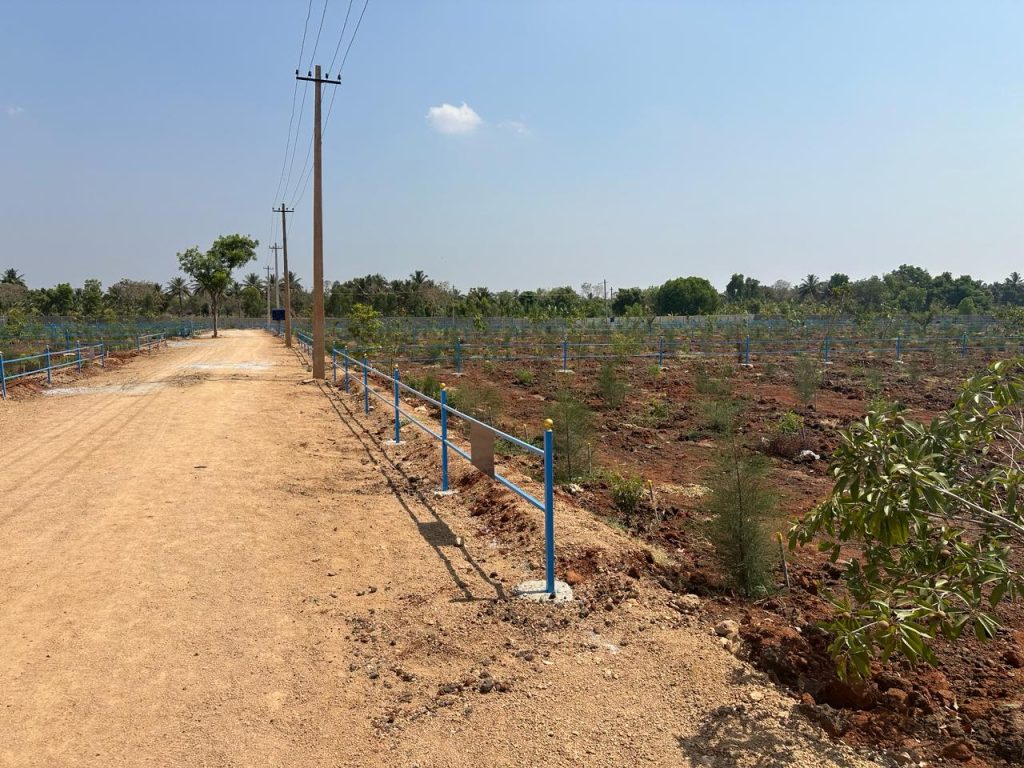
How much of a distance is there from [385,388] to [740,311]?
51.9 meters

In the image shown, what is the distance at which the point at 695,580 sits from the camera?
18.5 feet

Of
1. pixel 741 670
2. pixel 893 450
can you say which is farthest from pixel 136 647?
pixel 893 450

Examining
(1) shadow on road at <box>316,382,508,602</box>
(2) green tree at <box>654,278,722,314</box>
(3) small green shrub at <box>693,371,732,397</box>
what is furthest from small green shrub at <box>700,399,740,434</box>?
(2) green tree at <box>654,278,722,314</box>

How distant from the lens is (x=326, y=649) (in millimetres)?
4332

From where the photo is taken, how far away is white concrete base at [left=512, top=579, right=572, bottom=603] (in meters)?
4.96

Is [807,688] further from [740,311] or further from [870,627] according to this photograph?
[740,311]

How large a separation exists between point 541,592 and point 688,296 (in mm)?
90735

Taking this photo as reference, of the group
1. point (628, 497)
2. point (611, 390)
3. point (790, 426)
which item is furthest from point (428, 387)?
point (628, 497)

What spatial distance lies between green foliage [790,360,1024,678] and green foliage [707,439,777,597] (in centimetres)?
178

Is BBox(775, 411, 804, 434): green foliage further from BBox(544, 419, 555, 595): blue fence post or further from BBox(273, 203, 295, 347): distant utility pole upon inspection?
BBox(273, 203, 295, 347): distant utility pole

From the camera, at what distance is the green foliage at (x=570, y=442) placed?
370 inches

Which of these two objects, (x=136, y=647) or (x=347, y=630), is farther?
(x=347, y=630)

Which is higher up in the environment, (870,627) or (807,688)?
(870,627)

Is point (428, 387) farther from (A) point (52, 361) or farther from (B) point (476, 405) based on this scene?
(A) point (52, 361)
